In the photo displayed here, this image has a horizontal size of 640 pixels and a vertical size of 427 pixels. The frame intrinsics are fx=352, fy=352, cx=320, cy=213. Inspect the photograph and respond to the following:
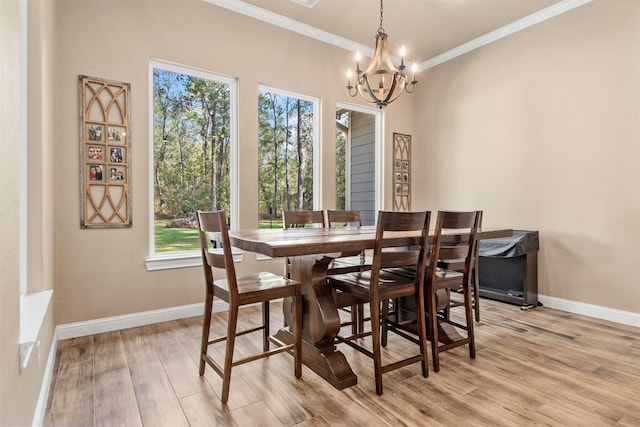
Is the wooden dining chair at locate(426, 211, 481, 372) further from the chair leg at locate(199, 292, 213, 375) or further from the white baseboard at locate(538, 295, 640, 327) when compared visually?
the white baseboard at locate(538, 295, 640, 327)

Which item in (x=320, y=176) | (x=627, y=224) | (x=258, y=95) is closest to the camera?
(x=627, y=224)

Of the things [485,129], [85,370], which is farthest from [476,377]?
[485,129]

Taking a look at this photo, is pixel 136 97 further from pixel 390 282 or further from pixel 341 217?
pixel 390 282

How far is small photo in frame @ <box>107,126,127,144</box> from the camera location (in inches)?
112

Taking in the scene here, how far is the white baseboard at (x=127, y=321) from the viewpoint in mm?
2672

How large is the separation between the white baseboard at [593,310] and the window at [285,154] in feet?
8.67

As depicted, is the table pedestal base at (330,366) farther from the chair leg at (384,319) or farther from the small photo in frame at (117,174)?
the small photo in frame at (117,174)

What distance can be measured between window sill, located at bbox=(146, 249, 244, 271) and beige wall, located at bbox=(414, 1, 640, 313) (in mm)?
3233

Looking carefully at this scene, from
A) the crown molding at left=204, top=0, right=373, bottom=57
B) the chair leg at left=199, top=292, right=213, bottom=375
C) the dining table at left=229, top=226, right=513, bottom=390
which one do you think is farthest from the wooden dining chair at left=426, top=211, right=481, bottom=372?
the crown molding at left=204, top=0, right=373, bottom=57

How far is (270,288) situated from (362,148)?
310cm

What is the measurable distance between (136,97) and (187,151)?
Answer: 61 centimetres

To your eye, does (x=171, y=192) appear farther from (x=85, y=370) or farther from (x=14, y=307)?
(x=14, y=307)

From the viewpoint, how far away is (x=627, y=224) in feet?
10.1

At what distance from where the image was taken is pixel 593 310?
128 inches
